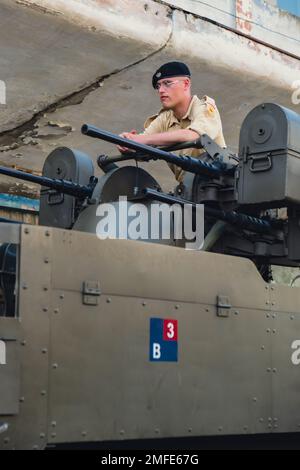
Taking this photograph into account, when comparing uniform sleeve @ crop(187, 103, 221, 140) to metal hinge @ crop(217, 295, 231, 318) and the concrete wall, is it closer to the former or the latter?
metal hinge @ crop(217, 295, 231, 318)

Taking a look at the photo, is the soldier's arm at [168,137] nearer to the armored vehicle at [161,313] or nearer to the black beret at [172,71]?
the armored vehicle at [161,313]

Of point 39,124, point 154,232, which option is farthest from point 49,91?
point 154,232

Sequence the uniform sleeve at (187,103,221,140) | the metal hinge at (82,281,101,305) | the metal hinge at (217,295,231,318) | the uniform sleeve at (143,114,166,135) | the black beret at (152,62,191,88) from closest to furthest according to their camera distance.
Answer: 1. the metal hinge at (82,281,101,305)
2. the metal hinge at (217,295,231,318)
3. the uniform sleeve at (187,103,221,140)
4. the black beret at (152,62,191,88)
5. the uniform sleeve at (143,114,166,135)

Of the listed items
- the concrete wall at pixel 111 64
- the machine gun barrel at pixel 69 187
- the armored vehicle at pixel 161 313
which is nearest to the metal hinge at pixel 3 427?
the armored vehicle at pixel 161 313

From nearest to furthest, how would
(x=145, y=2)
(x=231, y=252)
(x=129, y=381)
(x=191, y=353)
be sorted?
(x=129, y=381), (x=191, y=353), (x=231, y=252), (x=145, y=2)

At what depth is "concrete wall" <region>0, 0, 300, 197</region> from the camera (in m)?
10.2

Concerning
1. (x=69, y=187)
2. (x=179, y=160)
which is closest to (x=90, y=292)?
(x=179, y=160)

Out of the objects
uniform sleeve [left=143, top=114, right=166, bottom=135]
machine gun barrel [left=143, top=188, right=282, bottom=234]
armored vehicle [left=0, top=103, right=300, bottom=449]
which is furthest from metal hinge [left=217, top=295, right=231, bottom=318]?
uniform sleeve [left=143, top=114, right=166, bottom=135]

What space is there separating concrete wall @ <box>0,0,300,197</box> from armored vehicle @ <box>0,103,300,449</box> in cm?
511

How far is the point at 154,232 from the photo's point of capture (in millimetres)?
4945

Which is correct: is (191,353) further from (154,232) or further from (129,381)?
(154,232)

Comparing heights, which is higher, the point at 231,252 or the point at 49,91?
the point at 49,91

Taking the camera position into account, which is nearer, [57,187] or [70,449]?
[70,449]

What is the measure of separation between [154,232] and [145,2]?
6466 mm
